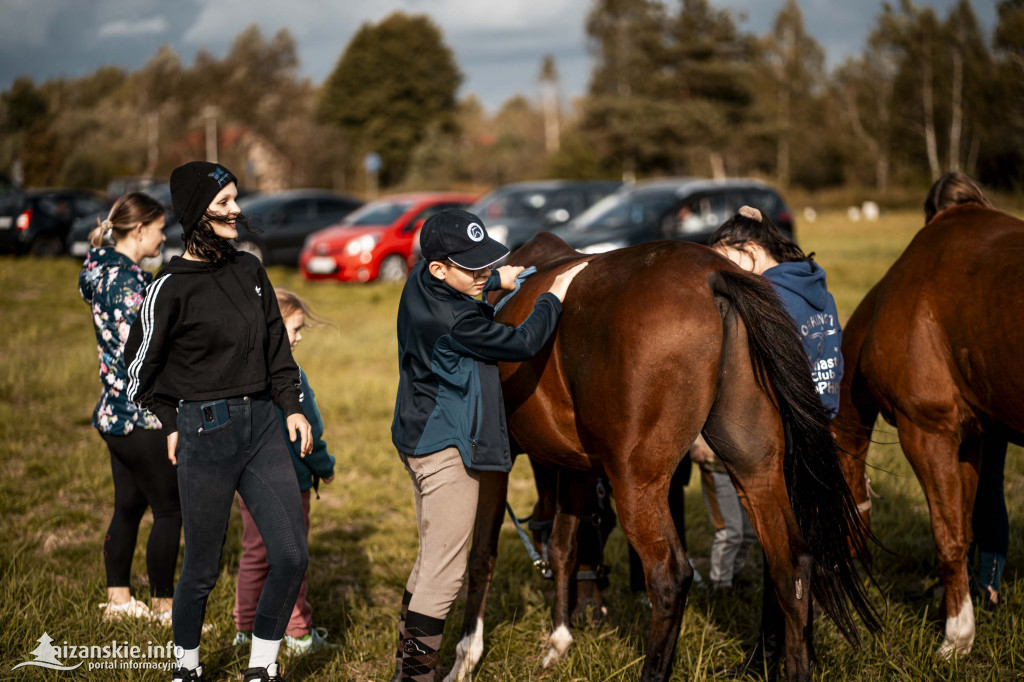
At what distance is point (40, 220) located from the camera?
1772 centimetres

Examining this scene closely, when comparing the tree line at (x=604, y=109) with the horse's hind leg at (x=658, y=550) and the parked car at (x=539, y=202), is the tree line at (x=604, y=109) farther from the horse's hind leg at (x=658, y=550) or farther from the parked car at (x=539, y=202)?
the horse's hind leg at (x=658, y=550)

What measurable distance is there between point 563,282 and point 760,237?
0.99 metres

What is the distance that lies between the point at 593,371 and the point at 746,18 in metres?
52.0

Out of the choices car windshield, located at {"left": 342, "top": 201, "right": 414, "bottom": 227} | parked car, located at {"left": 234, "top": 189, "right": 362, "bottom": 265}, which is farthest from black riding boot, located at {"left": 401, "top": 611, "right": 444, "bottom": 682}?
parked car, located at {"left": 234, "top": 189, "right": 362, "bottom": 265}

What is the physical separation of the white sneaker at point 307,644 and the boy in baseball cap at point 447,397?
0.81 meters

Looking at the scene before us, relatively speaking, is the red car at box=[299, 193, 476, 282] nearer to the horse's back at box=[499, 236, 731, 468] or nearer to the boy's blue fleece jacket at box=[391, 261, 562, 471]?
the horse's back at box=[499, 236, 731, 468]

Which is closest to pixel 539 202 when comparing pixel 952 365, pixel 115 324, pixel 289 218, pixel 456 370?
pixel 289 218

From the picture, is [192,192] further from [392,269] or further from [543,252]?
[392,269]

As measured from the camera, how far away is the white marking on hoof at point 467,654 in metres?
3.23

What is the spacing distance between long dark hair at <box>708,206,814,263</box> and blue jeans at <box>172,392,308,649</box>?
2025 millimetres

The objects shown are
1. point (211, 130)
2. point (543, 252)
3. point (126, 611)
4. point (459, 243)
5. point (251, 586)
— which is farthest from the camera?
point (211, 130)

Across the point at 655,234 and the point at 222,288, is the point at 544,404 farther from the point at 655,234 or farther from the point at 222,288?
the point at 655,234

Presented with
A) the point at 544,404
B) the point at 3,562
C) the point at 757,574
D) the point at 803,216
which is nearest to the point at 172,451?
the point at 544,404

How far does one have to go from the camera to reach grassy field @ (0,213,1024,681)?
130 inches
